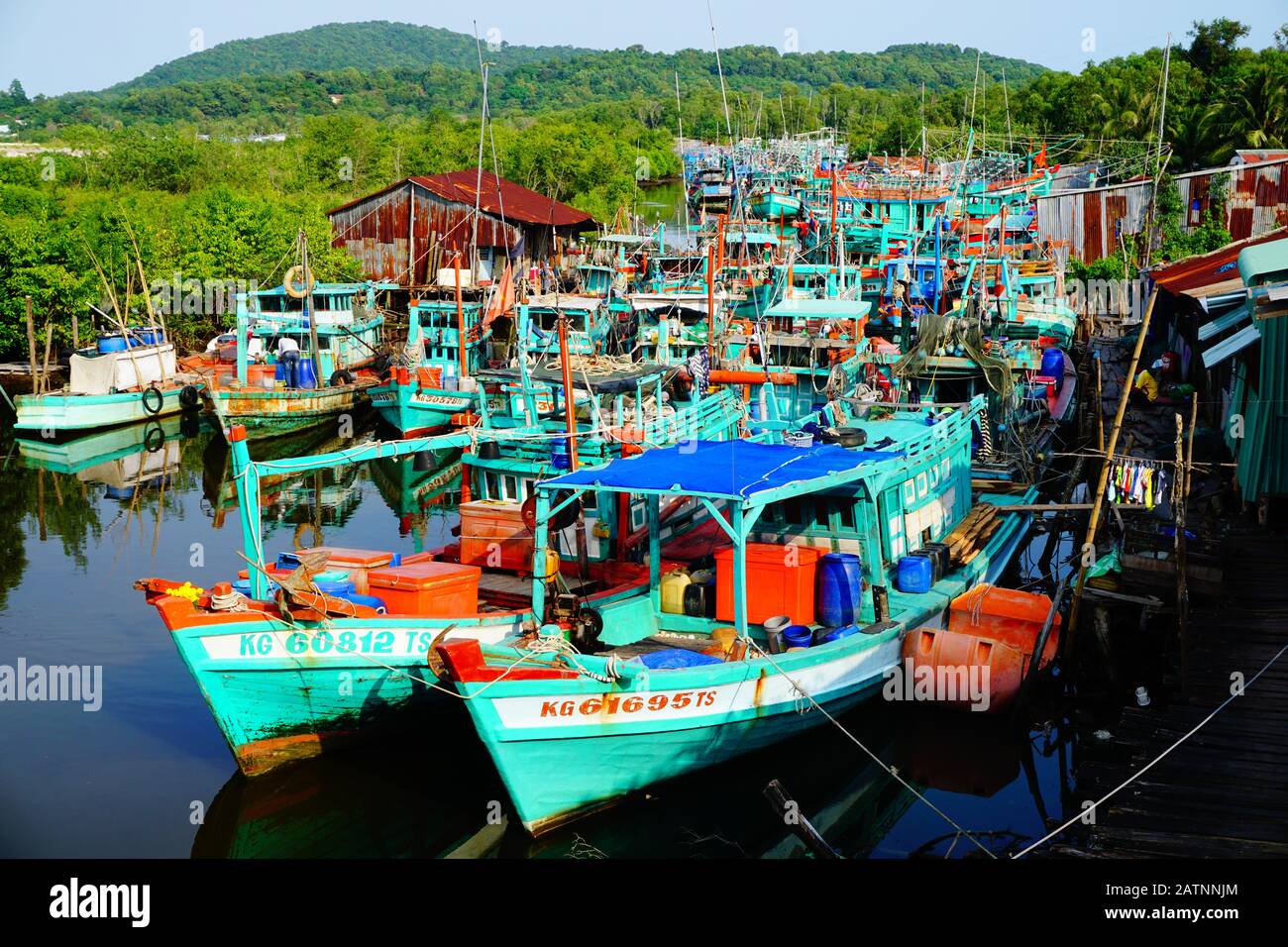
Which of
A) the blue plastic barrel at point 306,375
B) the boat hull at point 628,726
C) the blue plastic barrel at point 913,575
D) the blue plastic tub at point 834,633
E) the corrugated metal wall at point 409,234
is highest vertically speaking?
the corrugated metal wall at point 409,234

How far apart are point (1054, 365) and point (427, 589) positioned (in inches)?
891

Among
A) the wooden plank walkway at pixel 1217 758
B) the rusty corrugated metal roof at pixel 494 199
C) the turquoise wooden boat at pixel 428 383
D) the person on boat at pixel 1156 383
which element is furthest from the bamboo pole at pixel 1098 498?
the rusty corrugated metal roof at pixel 494 199

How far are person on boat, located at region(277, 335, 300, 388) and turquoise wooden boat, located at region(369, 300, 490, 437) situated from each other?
2852 mm

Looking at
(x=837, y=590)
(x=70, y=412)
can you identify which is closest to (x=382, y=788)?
(x=837, y=590)

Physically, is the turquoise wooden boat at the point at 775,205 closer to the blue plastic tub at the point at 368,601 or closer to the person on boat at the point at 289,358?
the person on boat at the point at 289,358

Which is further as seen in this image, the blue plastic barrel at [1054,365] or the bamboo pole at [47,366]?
the bamboo pole at [47,366]

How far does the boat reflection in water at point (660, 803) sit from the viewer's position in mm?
14594

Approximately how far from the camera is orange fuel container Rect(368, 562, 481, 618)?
53.2 feet

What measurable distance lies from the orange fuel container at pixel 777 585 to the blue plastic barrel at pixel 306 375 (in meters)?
27.0

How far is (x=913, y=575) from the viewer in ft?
60.6

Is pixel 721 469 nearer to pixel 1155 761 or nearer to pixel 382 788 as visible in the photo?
pixel 382 788

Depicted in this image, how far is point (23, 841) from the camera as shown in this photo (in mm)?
14633
